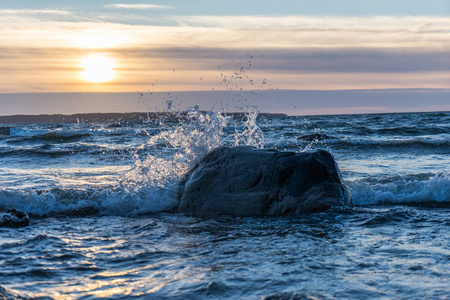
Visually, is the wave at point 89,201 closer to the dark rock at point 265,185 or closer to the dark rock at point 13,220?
the dark rock at point 265,185

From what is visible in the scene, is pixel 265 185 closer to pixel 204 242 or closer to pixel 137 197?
pixel 204 242

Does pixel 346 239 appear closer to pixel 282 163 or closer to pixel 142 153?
pixel 282 163

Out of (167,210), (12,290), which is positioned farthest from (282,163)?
(12,290)

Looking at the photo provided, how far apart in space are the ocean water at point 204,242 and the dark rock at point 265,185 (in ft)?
0.78

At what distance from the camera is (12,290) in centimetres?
285

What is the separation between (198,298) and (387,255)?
1.61 m

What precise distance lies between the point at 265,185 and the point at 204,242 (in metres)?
1.59

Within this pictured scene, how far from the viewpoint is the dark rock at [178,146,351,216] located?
17.3ft

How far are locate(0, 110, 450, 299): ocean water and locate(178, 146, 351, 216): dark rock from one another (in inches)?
9.3

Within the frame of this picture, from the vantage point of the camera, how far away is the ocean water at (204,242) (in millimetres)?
2857

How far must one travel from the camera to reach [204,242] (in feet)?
13.4

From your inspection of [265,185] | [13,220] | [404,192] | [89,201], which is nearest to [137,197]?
[89,201]

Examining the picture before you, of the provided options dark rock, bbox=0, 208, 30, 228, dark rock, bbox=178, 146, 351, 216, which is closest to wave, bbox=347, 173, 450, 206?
dark rock, bbox=178, 146, 351, 216

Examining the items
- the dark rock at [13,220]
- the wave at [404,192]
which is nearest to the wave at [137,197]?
the wave at [404,192]
